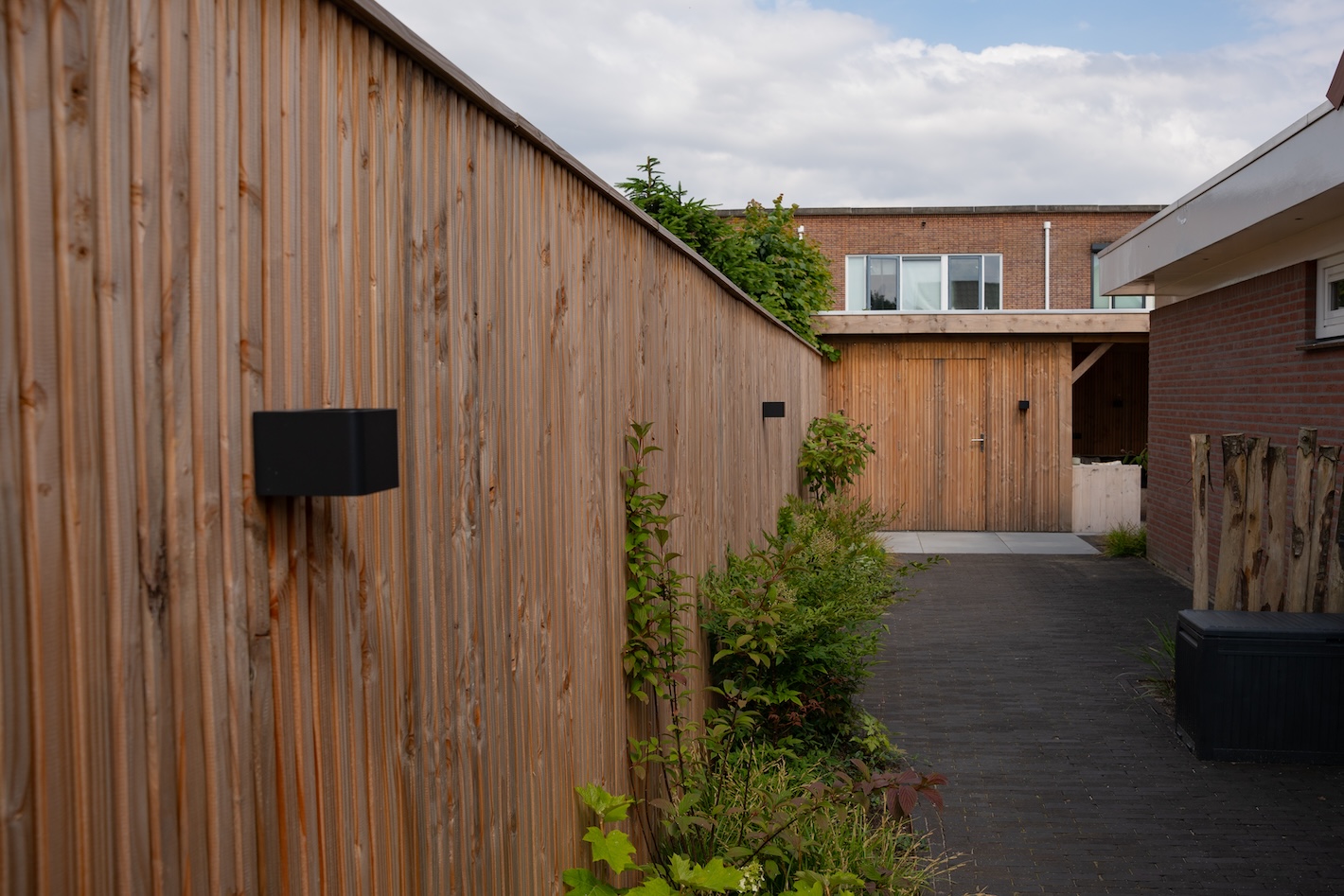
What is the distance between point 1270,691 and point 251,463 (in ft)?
18.4

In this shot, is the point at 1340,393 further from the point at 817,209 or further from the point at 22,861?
the point at 817,209

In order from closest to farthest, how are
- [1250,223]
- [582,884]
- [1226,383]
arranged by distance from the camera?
1. [582,884]
2. [1250,223]
3. [1226,383]

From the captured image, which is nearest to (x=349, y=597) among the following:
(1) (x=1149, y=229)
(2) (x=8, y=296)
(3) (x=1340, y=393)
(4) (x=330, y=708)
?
(4) (x=330, y=708)

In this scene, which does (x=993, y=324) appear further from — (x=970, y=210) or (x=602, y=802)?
(x=602, y=802)

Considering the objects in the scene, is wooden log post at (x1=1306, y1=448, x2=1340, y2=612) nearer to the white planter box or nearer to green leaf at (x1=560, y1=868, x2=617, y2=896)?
green leaf at (x1=560, y1=868, x2=617, y2=896)

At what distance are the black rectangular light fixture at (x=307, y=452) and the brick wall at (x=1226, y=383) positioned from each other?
25.1 ft

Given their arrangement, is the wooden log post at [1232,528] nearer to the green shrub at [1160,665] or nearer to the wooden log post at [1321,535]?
the wooden log post at [1321,535]

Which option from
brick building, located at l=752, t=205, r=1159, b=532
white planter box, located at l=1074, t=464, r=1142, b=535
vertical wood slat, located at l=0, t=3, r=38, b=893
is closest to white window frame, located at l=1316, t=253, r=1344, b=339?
brick building, located at l=752, t=205, r=1159, b=532

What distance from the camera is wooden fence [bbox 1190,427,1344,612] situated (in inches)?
238

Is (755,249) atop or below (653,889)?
atop

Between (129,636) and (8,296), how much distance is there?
15.8 inches

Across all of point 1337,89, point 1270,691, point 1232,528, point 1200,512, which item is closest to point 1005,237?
point 1200,512

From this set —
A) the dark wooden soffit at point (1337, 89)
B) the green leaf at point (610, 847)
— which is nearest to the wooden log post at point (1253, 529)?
the dark wooden soffit at point (1337, 89)

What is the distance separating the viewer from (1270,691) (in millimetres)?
5574
